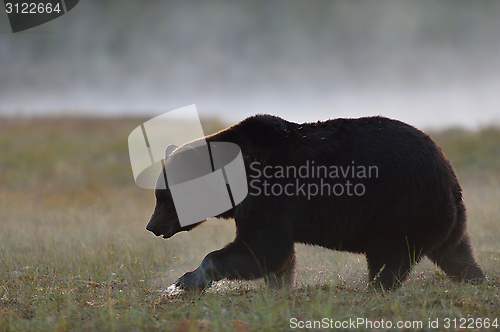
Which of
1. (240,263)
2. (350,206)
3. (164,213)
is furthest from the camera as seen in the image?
(164,213)

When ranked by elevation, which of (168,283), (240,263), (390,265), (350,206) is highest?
(350,206)

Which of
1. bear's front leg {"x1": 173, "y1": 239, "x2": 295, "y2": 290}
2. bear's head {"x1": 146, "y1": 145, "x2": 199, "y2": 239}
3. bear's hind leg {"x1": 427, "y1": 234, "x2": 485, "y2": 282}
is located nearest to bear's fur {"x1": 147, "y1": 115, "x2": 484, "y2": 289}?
bear's front leg {"x1": 173, "y1": 239, "x2": 295, "y2": 290}

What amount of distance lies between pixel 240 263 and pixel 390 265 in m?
1.42

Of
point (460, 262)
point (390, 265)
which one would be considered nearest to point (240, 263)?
point (390, 265)

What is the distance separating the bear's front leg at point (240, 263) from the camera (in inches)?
157

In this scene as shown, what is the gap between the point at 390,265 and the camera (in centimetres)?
422

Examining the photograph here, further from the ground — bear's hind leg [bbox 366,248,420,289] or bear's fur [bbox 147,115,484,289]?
bear's fur [bbox 147,115,484,289]

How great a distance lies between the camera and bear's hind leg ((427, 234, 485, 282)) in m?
4.74

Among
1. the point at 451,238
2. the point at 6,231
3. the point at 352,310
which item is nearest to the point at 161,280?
the point at 352,310

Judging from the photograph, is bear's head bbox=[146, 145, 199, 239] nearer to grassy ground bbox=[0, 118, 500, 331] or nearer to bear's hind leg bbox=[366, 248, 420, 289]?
grassy ground bbox=[0, 118, 500, 331]

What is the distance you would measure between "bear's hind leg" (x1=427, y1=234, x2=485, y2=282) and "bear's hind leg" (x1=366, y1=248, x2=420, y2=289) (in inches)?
26.0

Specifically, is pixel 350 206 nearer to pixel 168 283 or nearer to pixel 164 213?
pixel 164 213

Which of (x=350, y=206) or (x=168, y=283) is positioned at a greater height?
(x=350, y=206)

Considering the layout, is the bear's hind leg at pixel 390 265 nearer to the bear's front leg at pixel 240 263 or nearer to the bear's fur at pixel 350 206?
the bear's fur at pixel 350 206
